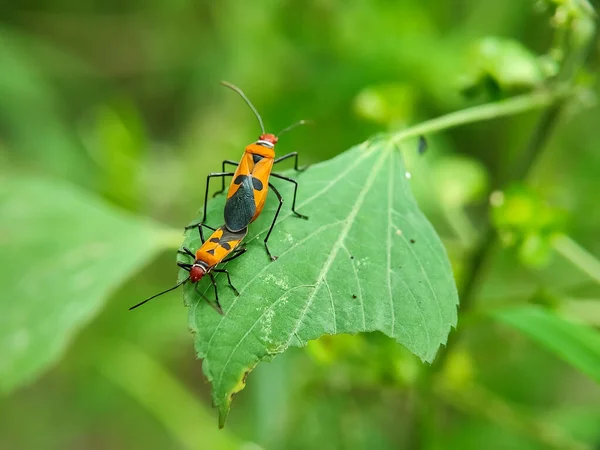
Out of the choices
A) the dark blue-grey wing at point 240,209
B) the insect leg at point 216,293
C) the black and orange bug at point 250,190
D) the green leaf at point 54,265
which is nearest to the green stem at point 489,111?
the black and orange bug at point 250,190

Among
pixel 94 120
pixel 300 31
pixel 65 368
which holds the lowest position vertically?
pixel 65 368

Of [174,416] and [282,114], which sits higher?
[282,114]

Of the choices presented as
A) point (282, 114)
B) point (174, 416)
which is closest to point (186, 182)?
point (282, 114)

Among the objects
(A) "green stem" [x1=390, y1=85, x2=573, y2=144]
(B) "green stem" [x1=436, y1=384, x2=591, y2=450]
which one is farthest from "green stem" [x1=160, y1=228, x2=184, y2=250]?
(B) "green stem" [x1=436, y1=384, x2=591, y2=450]

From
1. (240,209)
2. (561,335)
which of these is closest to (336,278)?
(240,209)

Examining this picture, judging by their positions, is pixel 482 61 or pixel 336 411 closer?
pixel 482 61

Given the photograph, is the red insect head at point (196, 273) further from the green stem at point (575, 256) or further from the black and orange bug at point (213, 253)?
the green stem at point (575, 256)

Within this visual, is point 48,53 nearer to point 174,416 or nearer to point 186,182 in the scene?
point 186,182
